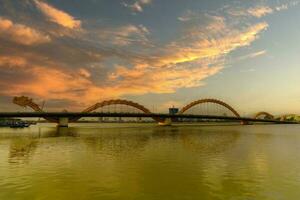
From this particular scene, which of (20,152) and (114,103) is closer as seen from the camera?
(20,152)

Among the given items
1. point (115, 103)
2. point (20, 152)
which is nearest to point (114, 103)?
point (115, 103)

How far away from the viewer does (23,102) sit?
173000mm

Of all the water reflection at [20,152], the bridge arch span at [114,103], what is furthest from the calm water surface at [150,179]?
the bridge arch span at [114,103]

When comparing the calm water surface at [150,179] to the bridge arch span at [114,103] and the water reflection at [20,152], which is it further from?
the bridge arch span at [114,103]

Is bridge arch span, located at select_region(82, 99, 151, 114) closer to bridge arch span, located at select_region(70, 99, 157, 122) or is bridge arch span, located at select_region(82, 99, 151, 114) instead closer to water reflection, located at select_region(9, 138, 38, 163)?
bridge arch span, located at select_region(70, 99, 157, 122)

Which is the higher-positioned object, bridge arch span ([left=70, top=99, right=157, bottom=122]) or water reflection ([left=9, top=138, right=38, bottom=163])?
bridge arch span ([left=70, top=99, right=157, bottom=122])

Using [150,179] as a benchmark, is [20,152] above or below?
above

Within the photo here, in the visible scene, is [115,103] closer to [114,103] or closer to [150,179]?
[114,103]

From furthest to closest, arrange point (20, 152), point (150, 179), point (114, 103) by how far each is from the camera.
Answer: point (114, 103)
point (20, 152)
point (150, 179)

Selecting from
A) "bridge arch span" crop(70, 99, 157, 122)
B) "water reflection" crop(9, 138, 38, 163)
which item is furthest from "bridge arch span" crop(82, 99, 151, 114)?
"water reflection" crop(9, 138, 38, 163)

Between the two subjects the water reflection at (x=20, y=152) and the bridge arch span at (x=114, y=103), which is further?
the bridge arch span at (x=114, y=103)

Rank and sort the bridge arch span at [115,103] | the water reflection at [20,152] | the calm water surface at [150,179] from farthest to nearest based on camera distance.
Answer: the bridge arch span at [115,103] < the water reflection at [20,152] < the calm water surface at [150,179]

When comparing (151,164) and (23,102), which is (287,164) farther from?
(23,102)

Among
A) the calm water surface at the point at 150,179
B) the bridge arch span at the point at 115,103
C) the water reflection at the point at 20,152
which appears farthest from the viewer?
the bridge arch span at the point at 115,103
